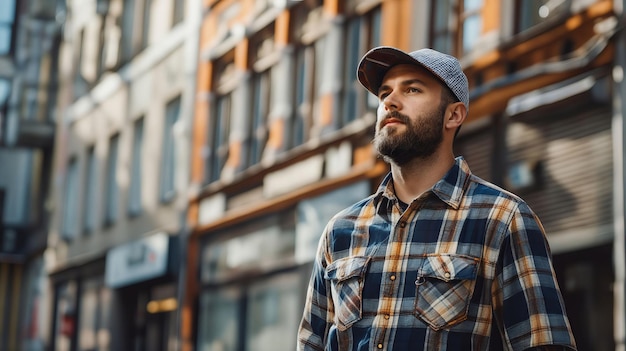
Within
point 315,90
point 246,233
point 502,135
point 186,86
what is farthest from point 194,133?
point 502,135

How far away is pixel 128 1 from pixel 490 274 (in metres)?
25.8

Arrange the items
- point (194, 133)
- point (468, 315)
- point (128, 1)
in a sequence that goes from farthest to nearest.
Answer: point (128, 1)
point (194, 133)
point (468, 315)

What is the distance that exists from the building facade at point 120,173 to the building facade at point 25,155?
878 millimetres

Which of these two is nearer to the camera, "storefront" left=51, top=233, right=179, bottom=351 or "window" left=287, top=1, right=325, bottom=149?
"window" left=287, top=1, right=325, bottom=149

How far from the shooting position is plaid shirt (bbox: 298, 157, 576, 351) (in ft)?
12.0

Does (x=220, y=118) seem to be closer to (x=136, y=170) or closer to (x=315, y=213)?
(x=136, y=170)

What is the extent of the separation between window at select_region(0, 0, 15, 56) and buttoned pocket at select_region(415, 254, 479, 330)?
32574 mm

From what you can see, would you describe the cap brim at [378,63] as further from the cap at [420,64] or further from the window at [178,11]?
the window at [178,11]

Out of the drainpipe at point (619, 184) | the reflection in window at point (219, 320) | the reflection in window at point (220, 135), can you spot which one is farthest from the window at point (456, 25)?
the reflection in window at point (220, 135)

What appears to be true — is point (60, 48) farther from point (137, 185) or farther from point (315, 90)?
point (315, 90)

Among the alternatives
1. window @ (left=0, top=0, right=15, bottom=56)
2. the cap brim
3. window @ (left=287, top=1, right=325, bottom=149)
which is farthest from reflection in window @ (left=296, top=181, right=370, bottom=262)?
window @ (left=0, top=0, right=15, bottom=56)

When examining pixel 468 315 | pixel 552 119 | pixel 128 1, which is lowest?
pixel 468 315

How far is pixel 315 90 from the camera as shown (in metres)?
19.4

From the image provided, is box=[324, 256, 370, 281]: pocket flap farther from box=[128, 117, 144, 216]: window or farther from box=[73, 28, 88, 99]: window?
box=[73, 28, 88, 99]: window
